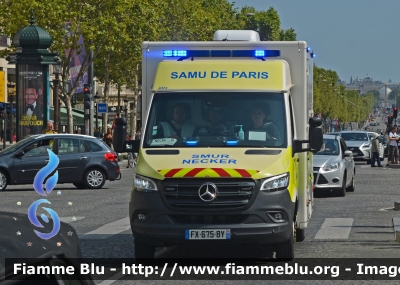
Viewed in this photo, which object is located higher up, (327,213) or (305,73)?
(305,73)

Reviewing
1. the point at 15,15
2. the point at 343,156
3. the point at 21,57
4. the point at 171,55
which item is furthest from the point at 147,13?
the point at 171,55

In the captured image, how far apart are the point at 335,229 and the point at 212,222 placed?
211 inches

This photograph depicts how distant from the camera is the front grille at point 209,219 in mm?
9836

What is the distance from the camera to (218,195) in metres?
9.81

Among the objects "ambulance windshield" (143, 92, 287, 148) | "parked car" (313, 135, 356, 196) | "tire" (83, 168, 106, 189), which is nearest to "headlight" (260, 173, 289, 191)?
"ambulance windshield" (143, 92, 287, 148)

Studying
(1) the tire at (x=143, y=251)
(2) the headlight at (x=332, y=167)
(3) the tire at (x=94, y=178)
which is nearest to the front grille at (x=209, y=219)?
(1) the tire at (x=143, y=251)

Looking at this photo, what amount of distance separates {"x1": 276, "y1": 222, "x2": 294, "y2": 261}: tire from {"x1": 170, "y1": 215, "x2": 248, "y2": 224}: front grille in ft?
2.23

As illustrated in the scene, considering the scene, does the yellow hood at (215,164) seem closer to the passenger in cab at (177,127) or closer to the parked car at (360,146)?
the passenger in cab at (177,127)

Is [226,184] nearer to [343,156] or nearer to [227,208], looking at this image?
[227,208]

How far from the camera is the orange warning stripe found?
9875mm

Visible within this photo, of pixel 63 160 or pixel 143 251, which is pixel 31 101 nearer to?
pixel 63 160

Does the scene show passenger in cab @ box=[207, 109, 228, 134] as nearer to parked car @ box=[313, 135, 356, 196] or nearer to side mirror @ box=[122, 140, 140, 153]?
side mirror @ box=[122, 140, 140, 153]

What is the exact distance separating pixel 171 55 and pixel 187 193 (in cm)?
240

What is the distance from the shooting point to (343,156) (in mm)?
23719
